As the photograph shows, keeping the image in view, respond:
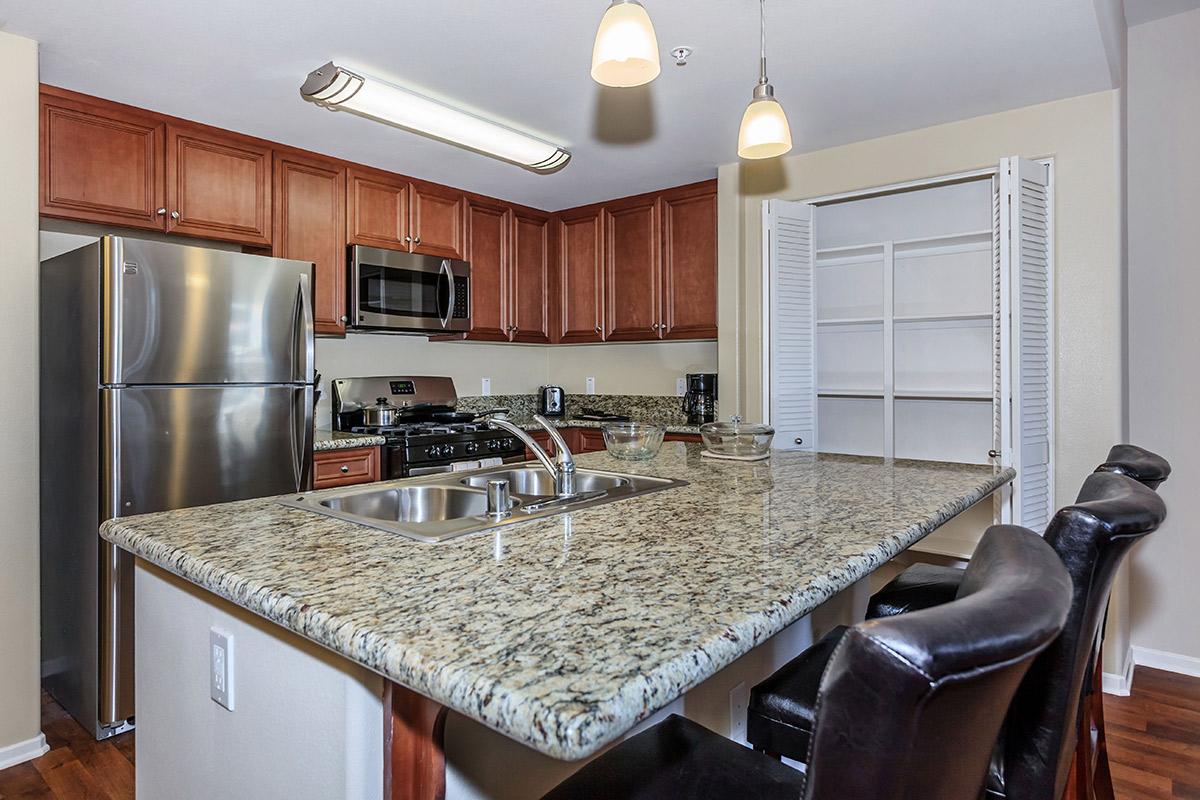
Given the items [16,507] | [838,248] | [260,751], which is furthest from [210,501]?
[838,248]

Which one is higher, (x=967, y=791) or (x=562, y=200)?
(x=562, y=200)

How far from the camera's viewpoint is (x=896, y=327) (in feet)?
12.4

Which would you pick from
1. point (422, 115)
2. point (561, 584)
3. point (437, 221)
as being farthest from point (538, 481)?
point (437, 221)

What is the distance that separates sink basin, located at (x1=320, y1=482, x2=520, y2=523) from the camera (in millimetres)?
1708

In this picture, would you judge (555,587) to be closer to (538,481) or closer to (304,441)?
(538,481)

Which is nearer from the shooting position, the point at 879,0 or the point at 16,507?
the point at 879,0

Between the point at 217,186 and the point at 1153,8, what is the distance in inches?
163

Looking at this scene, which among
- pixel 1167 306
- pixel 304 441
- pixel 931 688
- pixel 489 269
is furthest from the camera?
pixel 489 269

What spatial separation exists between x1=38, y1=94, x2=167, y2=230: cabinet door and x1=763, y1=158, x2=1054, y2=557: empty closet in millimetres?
2719

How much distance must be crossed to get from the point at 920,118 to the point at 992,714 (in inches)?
119

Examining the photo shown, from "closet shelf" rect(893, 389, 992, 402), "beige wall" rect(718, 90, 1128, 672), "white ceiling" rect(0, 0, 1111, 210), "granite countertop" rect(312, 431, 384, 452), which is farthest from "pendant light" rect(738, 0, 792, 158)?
"granite countertop" rect(312, 431, 384, 452)

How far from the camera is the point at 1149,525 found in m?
0.91

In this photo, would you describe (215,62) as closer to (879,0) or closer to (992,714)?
(879,0)

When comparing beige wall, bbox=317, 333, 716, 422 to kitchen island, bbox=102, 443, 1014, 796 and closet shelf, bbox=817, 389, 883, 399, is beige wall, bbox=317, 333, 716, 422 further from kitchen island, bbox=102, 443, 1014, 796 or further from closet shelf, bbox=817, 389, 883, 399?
kitchen island, bbox=102, 443, 1014, 796
